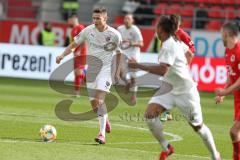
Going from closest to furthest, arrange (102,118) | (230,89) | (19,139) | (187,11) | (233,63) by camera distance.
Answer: (230,89)
(233,63)
(19,139)
(102,118)
(187,11)

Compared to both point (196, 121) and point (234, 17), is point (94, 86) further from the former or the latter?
point (234, 17)

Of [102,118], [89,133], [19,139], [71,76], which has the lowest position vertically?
[71,76]

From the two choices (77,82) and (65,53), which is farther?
(77,82)

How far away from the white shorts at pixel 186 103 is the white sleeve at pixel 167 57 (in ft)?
1.97

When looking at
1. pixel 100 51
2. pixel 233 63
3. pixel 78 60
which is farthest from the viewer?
pixel 78 60

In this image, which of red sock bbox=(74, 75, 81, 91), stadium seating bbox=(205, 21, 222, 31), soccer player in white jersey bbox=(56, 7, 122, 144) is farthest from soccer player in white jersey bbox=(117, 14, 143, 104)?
stadium seating bbox=(205, 21, 222, 31)

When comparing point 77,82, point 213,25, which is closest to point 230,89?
point 77,82

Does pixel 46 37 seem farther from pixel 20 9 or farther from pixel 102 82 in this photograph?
pixel 102 82

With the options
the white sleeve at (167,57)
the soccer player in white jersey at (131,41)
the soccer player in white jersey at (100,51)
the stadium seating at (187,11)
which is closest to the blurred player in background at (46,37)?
the stadium seating at (187,11)

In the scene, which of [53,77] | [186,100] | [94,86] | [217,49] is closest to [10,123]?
[94,86]

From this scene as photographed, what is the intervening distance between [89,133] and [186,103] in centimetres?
429

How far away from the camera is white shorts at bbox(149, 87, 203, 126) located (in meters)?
11.0

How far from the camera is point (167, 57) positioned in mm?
10688

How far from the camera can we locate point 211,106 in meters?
22.2
